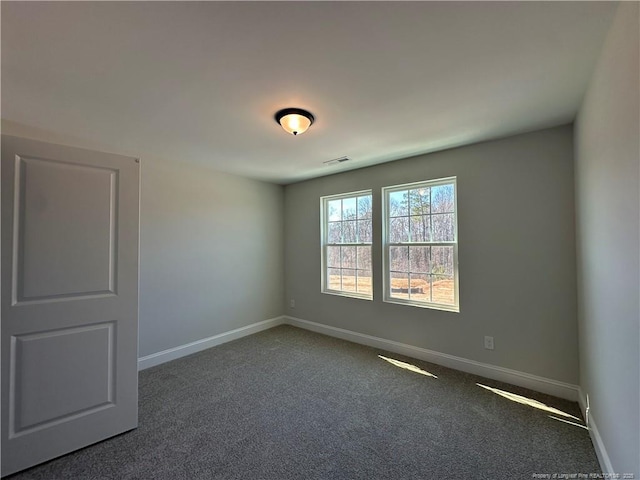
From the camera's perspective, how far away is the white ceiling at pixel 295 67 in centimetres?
127

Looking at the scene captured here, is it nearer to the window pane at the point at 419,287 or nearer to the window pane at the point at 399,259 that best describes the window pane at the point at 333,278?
the window pane at the point at 399,259

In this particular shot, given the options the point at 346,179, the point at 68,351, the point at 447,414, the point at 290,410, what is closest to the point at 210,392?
the point at 290,410

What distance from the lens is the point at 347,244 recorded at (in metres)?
4.13

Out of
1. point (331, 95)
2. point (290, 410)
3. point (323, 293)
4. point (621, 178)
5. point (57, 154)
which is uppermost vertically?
point (331, 95)

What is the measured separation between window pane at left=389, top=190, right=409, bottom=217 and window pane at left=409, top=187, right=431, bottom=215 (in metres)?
0.07

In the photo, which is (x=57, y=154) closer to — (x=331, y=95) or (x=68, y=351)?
(x=68, y=351)

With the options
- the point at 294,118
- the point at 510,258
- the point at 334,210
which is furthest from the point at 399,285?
the point at 294,118

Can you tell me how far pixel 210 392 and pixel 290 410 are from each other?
0.83 metres

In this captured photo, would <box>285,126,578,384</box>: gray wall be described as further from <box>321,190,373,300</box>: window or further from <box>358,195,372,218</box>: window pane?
<box>321,190,373,300</box>: window

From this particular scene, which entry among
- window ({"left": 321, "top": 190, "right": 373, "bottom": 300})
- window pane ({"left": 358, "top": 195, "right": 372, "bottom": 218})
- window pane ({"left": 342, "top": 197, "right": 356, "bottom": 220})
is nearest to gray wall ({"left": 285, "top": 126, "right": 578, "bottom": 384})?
window pane ({"left": 358, "top": 195, "right": 372, "bottom": 218})

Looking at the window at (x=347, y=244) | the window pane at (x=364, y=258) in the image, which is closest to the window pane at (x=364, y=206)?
the window at (x=347, y=244)

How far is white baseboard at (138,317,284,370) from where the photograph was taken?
3.16m

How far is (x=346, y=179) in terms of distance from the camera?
4047mm

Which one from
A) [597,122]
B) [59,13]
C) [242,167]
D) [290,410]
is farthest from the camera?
[242,167]
